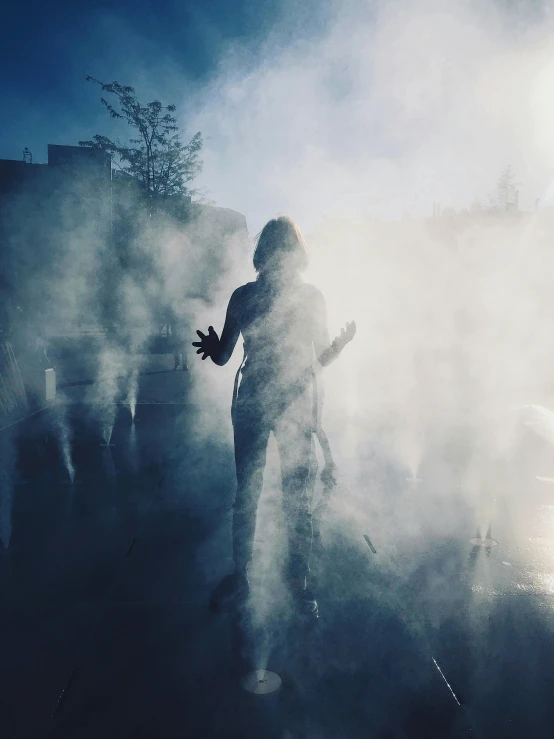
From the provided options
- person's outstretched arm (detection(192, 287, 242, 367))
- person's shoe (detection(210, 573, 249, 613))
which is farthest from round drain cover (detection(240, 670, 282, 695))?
person's outstretched arm (detection(192, 287, 242, 367))

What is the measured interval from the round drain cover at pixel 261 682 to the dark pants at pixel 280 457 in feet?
1.78

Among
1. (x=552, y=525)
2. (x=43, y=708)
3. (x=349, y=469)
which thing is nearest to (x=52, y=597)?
(x=43, y=708)

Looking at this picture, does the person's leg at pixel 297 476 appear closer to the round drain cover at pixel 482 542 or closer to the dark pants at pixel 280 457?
the dark pants at pixel 280 457

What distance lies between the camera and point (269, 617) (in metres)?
2.39

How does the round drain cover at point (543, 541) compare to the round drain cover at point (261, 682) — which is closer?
the round drain cover at point (261, 682)

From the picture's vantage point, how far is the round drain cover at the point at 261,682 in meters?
1.95

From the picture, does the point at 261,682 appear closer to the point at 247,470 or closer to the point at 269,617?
the point at 269,617

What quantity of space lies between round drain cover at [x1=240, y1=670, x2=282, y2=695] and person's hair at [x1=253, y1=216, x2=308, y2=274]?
1758 millimetres

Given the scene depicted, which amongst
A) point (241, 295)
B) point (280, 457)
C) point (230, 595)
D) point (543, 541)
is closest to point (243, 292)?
point (241, 295)

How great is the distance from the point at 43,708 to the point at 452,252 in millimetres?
13430

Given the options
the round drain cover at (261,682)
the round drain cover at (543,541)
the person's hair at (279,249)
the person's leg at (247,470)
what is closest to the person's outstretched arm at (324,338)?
the person's hair at (279,249)

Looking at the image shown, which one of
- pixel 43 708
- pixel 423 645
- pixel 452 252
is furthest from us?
pixel 452 252

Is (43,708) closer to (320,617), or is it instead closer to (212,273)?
(320,617)

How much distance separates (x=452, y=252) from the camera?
13.4 meters
